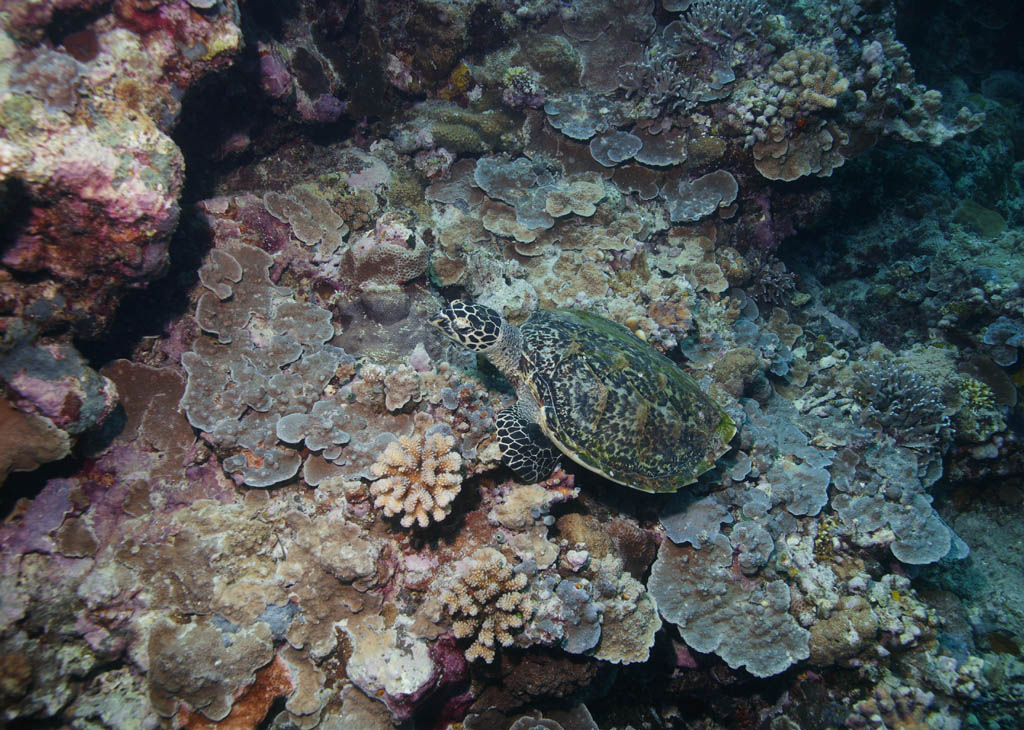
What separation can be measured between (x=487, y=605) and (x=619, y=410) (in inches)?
70.7

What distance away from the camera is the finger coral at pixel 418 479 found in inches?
128

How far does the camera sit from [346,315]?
15.3 ft

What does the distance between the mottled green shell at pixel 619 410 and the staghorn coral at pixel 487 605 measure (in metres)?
1.04

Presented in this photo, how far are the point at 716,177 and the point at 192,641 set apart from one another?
7.22 metres

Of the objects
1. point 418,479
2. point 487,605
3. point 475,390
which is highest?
point 475,390

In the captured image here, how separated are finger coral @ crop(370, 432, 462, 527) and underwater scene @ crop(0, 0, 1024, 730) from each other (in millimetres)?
32

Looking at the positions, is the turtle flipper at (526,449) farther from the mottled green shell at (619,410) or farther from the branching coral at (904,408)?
the branching coral at (904,408)

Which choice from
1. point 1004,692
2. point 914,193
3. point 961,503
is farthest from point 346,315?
point 914,193

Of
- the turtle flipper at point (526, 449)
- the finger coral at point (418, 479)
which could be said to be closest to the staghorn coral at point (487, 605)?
the finger coral at point (418, 479)

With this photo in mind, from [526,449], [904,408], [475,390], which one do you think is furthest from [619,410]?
[904,408]

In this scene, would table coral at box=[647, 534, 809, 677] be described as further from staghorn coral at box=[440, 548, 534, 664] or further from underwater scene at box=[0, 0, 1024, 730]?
staghorn coral at box=[440, 548, 534, 664]

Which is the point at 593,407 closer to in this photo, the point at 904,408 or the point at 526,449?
the point at 526,449

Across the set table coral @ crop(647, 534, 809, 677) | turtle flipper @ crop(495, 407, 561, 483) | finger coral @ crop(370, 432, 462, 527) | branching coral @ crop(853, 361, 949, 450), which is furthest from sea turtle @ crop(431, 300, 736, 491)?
branching coral @ crop(853, 361, 949, 450)

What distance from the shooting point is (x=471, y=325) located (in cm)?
392
